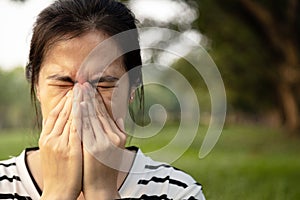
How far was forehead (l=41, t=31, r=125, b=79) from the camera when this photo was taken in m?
2.70

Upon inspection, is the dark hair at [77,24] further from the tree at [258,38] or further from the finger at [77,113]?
the tree at [258,38]

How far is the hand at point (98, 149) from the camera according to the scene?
2619mm

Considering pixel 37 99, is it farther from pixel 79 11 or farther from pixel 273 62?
pixel 273 62

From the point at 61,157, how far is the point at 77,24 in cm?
61

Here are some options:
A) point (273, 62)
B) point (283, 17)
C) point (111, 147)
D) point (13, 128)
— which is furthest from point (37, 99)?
point (13, 128)

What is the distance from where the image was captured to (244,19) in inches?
810

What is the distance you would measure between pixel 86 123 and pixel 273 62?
74.0 ft

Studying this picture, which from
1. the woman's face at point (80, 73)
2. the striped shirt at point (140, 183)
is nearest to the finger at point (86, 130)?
the woman's face at point (80, 73)

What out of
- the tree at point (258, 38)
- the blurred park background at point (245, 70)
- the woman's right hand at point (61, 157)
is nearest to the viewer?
the woman's right hand at point (61, 157)

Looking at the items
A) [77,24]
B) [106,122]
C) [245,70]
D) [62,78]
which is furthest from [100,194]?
[245,70]

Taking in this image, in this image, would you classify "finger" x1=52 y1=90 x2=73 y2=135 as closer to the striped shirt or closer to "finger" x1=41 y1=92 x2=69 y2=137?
"finger" x1=41 y1=92 x2=69 y2=137

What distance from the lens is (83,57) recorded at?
2.70 metres

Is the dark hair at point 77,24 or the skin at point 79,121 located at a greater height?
the dark hair at point 77,24

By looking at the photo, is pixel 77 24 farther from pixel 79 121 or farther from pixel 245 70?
pixel 245 70
